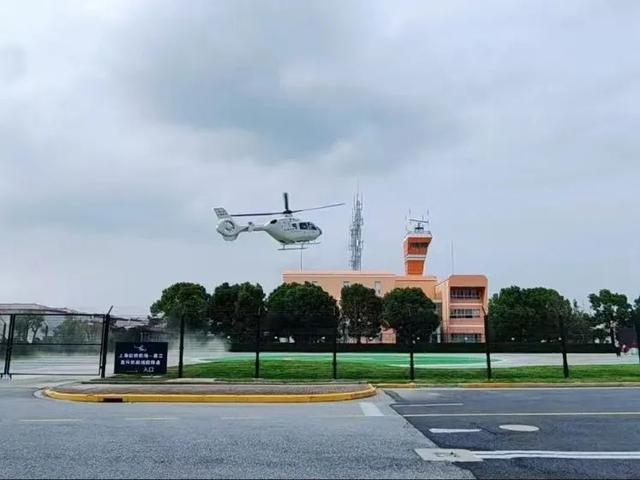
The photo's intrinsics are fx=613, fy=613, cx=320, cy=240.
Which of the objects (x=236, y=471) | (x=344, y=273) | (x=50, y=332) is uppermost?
(x=344, y=273)

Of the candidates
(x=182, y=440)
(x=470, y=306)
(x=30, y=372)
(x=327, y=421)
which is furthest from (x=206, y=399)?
(x=470, y=306)

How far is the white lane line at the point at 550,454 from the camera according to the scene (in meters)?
6.89

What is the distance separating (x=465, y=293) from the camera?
94.9 m

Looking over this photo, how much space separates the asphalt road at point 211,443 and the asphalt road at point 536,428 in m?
0.50

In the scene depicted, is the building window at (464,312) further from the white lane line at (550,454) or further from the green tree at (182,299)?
the white lane line at (550,454)

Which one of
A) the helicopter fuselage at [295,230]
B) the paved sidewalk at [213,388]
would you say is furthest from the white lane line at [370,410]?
the helicopter fuselage at [295,230]

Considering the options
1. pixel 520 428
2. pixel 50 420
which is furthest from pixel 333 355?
pixel 520 428

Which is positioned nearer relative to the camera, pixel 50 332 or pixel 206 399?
pixel 206 399

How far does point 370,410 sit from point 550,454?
5.04 meters

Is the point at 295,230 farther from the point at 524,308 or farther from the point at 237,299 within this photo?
the point at 524,308

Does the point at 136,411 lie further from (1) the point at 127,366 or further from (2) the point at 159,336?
(2) the point at 159,336

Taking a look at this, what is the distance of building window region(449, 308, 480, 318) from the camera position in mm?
93750

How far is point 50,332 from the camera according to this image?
24.1 metres

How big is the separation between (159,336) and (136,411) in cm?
2118
